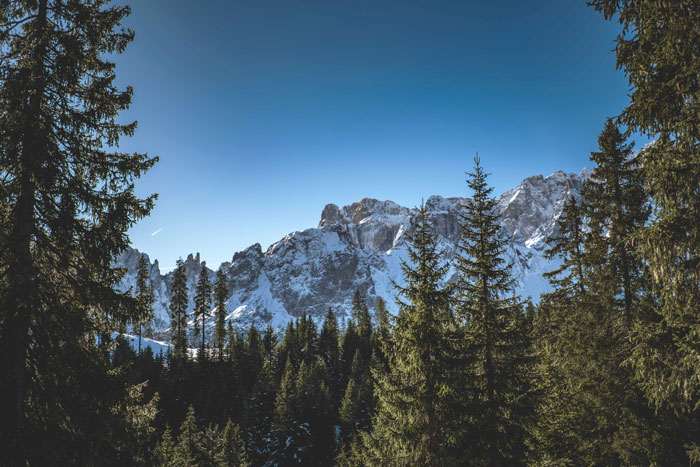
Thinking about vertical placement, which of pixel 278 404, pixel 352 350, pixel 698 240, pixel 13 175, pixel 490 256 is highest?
pixel 13 175

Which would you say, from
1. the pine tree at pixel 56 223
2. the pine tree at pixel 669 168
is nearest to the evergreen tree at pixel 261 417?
the pine tree at pixel 56 223

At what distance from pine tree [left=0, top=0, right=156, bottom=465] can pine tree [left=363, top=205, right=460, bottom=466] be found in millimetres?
8104

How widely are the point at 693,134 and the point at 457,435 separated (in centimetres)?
958

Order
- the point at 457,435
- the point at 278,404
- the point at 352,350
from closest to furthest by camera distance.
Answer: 1. the point at 457,435
2. the point at 278,404
3. the point at 352,350

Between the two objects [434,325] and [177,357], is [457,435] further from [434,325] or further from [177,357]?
[177,357]

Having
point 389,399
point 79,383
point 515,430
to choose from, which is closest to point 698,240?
point 515,430

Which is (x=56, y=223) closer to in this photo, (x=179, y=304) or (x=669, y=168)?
(x=669, y=168)

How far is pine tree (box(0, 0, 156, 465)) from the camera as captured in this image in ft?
16.7

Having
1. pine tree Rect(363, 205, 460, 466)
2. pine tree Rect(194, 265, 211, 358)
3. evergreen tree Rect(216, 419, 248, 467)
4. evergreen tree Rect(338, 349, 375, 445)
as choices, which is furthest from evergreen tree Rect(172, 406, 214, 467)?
pine tree Rect(194, 265, 211, 358)

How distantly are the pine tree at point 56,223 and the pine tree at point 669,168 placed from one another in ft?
29.1

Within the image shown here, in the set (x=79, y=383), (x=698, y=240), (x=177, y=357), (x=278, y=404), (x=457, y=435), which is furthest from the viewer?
(x=177, y=357)

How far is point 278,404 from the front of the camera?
40.3 metres

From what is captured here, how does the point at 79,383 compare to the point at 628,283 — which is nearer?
the point at 79,383

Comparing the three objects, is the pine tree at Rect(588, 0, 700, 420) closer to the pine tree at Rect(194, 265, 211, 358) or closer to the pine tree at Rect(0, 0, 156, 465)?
the pine tree at Rect(0, 0, 156, 465)
